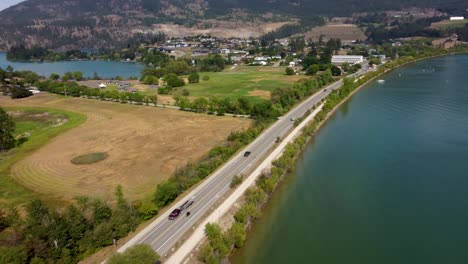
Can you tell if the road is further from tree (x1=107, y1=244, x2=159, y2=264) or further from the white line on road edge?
tree (x1=107, y1=244, x2=159, y2=264)

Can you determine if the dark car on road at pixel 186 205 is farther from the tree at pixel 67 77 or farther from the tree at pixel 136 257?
the tree at pixel 67 77

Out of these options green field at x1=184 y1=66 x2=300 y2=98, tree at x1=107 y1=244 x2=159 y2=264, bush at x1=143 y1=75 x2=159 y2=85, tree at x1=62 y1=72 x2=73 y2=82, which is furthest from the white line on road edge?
tree at x1=62 y1=72 x2=73 y2=82

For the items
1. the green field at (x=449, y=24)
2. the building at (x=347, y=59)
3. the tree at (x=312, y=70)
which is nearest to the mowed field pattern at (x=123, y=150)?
the tree at (x=312, y=70)

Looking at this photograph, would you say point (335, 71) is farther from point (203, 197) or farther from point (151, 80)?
point (203, 197)

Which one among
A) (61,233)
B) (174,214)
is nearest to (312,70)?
(174,214)

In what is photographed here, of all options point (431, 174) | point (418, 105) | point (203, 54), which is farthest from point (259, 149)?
point (203, 54)

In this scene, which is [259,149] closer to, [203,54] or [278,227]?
[278,227]


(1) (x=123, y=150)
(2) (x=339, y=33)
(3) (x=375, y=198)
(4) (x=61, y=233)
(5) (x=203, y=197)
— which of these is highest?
(2) (x=339, y=33)
